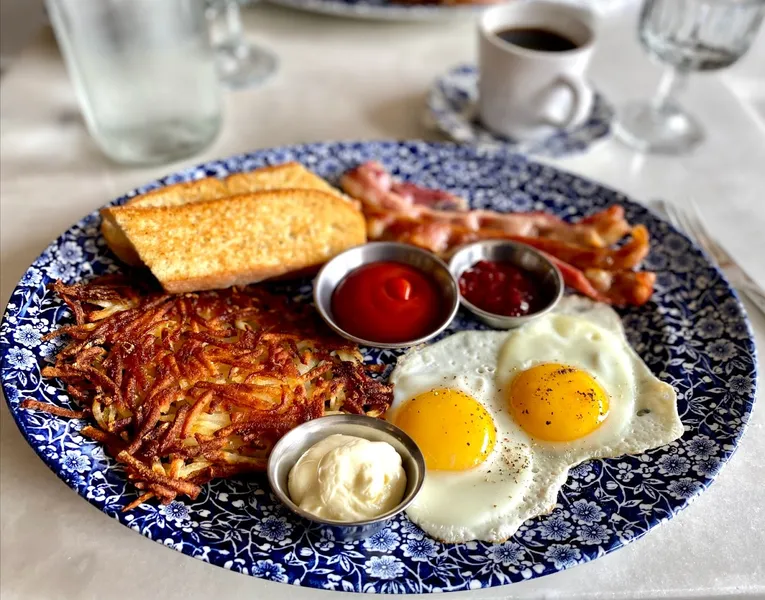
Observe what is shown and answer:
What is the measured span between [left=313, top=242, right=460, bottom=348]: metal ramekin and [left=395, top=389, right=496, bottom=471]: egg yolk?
0.25 m

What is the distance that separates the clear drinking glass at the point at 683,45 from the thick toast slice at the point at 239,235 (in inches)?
75.3

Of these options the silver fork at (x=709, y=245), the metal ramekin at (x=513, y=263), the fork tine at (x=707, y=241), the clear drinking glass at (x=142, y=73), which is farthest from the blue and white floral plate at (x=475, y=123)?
the clear drinking glass at (x=142, y=73)

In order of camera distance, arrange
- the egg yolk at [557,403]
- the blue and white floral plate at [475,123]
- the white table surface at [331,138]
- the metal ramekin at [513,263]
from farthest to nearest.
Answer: the blue and white floral plate at [475,123] < the metal ramekin at [513,263] < the egg yolk at [557,403] < the white table surface at [331,138]

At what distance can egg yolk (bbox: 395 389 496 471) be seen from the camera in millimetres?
2090

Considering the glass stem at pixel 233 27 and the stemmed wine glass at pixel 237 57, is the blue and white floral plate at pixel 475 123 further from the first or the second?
the glass stem at pixel 233 27

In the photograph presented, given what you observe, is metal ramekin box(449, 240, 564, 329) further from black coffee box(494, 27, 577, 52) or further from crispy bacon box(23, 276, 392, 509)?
black coffee box(494, 27, 577, 52)

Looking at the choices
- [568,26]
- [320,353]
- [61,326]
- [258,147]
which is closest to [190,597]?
[320,353]

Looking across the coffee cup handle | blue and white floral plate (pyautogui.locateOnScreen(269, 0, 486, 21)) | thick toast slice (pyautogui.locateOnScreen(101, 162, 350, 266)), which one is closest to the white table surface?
blue and white floral plate (pyautogui.locateOnScreen(269, 0, 486, 21))

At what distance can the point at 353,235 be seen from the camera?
2.76 metres

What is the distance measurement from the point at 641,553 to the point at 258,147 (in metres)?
2.55

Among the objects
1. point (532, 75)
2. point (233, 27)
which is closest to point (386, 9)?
point (233, 27)

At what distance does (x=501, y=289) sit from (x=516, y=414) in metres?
0.56

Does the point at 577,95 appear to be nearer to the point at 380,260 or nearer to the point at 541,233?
the point at 541,233

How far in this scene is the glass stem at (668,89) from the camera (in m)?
3.85
